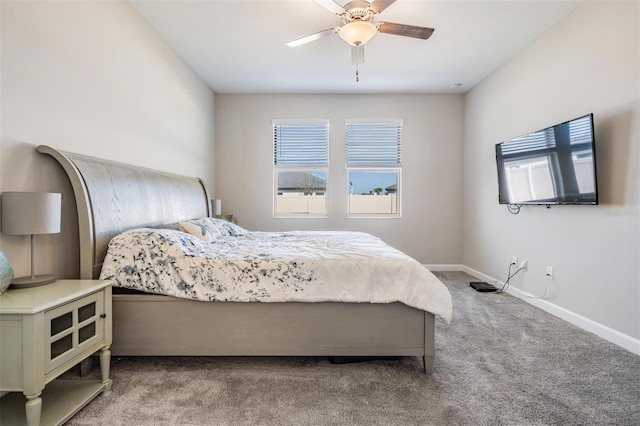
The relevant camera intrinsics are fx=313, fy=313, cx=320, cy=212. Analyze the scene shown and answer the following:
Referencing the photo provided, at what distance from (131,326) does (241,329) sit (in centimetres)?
67

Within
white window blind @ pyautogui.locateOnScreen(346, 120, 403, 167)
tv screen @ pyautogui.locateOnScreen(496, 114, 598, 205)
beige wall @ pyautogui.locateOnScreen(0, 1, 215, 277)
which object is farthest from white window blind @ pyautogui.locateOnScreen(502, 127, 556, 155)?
beige wall @ pyautogui.locateOnScreen(0, 1, 215, 277)

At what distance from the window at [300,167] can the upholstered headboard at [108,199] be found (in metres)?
2.01

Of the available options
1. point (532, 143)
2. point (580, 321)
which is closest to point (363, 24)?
point (532, 143)

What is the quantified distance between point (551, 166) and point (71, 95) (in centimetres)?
379

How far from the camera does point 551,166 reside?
2.83 metres

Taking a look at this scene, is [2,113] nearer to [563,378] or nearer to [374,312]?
[374,312]

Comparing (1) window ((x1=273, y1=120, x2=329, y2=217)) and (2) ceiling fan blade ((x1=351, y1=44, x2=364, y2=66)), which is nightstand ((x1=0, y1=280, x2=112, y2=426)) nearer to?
(2) ceiling fan blade ((x1=351, y1=44, x2=364, y2=66))

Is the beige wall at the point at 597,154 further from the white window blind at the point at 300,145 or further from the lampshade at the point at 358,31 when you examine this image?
the white window blind at the point at 300,145

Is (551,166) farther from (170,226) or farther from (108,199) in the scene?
(108,199)

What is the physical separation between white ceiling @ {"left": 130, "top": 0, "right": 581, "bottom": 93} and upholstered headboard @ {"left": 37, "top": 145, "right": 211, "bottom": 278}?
1.46 m

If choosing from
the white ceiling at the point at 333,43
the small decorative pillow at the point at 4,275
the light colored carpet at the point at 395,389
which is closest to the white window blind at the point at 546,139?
the white ceiling at the point at 333,43

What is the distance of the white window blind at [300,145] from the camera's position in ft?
15.9

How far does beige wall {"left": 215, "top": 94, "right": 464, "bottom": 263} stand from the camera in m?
4.75

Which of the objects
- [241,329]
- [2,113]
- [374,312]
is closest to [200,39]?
[2,113]
